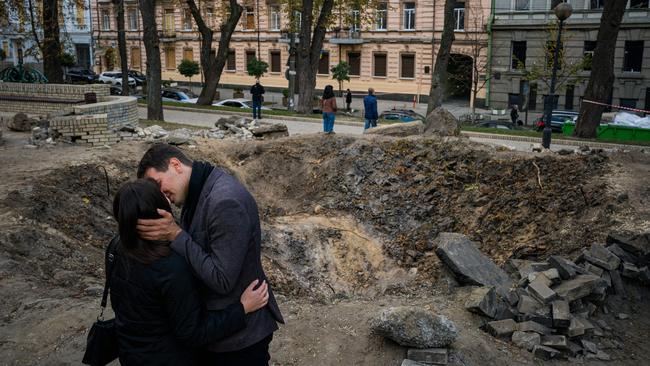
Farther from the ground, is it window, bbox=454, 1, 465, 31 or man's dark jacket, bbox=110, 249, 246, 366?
window, bbox=454, 1, 465, 31

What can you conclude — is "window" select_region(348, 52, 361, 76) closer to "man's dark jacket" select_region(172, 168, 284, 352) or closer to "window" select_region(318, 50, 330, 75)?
"window" select_region(318, 50, 330, 75)

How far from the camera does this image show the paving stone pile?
19.9ft

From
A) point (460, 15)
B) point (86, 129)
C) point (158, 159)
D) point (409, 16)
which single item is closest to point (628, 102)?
point (460, 15)

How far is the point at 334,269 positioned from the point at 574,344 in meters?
4.05

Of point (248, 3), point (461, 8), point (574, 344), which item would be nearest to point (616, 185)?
point (574, 344)

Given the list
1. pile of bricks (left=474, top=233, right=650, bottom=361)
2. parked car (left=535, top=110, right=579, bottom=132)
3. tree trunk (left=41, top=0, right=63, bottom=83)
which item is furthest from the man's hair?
parked car (left=535, top=110, right=579, bottom=132)

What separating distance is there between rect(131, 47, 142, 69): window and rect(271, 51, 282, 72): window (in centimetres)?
1311

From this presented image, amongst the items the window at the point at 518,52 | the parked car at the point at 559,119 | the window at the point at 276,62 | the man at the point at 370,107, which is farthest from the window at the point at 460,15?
the man at the point at 370,107

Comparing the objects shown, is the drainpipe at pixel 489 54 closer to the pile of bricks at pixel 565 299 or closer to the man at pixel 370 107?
the man at pixel 370 107

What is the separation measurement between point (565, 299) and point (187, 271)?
5.05m

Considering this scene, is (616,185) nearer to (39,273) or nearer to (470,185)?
(470,185)

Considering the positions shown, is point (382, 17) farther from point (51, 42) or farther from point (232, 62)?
point (51, 42)

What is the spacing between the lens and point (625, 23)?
107ft

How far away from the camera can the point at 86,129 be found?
13094mm
